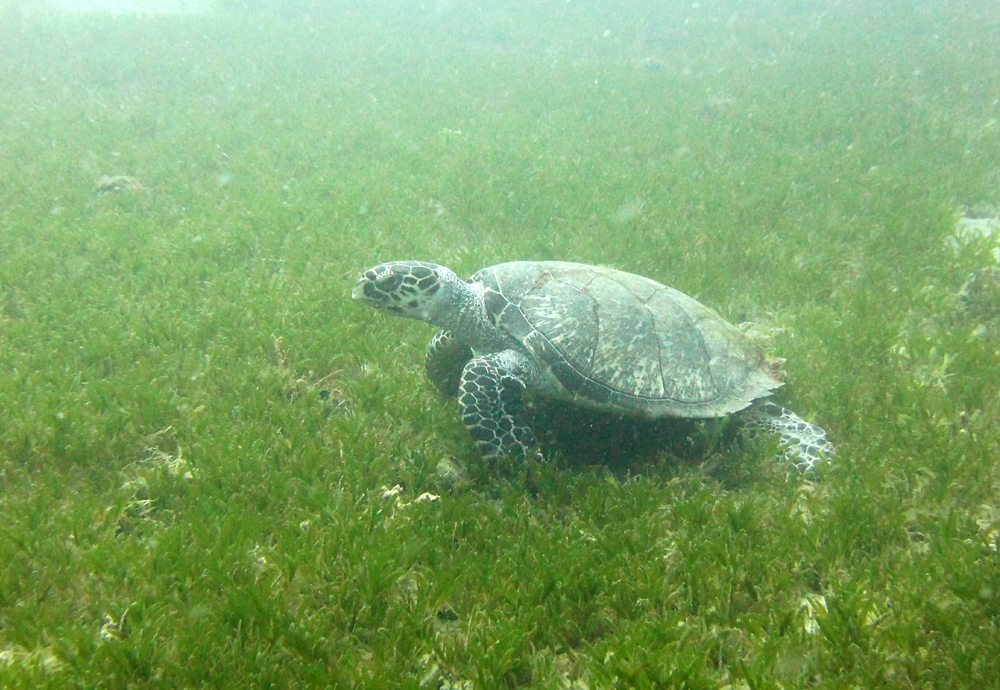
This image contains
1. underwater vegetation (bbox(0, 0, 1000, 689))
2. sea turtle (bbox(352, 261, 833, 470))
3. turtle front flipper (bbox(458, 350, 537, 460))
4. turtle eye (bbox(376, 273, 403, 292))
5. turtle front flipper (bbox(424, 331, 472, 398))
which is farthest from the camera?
turtle front flipper (bbox(424, 331, 472, 398))

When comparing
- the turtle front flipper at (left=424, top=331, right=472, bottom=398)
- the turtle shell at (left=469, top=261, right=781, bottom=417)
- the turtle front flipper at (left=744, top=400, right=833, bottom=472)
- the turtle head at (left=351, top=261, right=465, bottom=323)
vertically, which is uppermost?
the turtle head at (left=351, top=261, right=465, bottom=323)

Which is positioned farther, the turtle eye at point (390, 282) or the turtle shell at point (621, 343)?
the turtle eye at point (390, 282)

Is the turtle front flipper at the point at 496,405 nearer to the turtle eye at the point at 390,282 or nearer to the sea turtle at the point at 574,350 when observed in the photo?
the sea turtle at the point at 574,350

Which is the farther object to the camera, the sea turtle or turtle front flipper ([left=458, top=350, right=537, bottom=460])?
the sea turtle

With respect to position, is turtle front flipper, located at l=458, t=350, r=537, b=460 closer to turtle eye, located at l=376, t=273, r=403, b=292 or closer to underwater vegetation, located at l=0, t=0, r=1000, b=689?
underwater vegetation, located at l=0, t=0, r=1000, b=689

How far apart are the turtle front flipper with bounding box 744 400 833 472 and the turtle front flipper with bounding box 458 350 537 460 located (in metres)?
2.12

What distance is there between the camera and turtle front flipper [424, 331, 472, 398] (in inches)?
238

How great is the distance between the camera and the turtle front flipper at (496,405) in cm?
495

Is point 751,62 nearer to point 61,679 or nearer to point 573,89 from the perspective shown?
point 573,89

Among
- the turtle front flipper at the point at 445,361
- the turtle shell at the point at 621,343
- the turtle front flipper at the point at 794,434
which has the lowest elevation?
the turtle front flipper at the point at 794,434

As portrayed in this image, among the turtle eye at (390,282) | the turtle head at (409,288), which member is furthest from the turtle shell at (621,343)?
the turtle eye at (390,282)

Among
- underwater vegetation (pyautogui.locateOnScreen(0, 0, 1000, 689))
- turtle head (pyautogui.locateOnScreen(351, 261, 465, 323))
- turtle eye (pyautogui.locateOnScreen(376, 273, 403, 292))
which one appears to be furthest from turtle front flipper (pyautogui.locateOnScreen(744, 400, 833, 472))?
turtle eye (pyautogui.locateOnScreen(376, 273, 403, 292))

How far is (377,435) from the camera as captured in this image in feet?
17.1

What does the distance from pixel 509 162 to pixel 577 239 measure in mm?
3952
